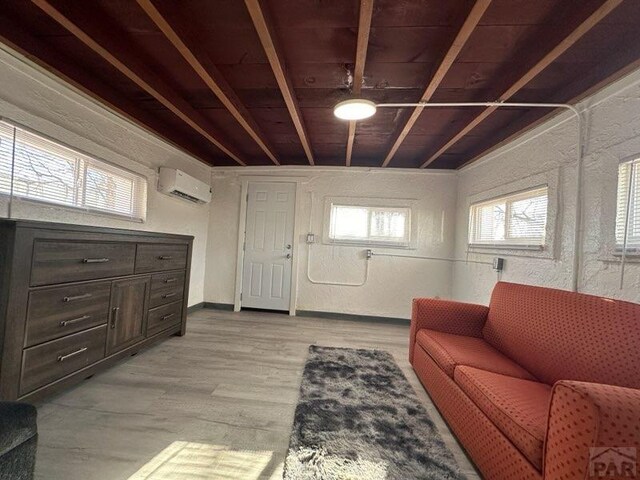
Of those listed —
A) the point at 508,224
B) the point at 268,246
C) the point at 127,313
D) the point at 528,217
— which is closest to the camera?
the point at 127,313

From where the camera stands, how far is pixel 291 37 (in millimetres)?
1521

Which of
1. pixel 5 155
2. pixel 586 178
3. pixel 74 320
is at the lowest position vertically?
pixel 74 320

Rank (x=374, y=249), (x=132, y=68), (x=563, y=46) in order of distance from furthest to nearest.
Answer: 1. (x=374, y=249)
2. (x=132, y=68)
3. (x=563, y=46)

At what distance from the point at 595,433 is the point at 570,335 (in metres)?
0.85

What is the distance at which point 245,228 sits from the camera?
4.02 metres

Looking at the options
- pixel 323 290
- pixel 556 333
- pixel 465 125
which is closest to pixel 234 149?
pixel 323 290

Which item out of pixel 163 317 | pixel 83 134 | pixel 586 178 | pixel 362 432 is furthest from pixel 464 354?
pixel 83 134

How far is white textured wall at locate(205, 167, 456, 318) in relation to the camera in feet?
12.2

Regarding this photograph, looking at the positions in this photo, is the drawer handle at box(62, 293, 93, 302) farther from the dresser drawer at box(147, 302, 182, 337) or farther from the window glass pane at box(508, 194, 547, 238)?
the window glass pane at box(508, 194, 547, 238)

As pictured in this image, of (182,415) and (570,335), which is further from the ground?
(570,335)

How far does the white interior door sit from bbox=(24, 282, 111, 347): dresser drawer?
218cm

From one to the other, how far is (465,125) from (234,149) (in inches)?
105

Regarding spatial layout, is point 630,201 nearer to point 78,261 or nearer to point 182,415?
point 182,415

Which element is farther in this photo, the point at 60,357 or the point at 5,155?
the point at 5,155
